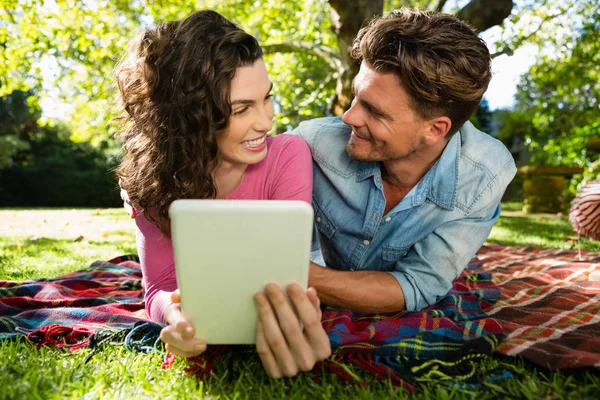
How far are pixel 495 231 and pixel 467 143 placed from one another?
4.57m

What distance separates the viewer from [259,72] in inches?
86.4

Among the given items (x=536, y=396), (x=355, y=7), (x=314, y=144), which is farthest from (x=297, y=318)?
(x=355, y=7)

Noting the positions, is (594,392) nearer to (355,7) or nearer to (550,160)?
(355,7)

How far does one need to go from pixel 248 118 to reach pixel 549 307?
177 centimetres

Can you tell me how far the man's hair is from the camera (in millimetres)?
2414

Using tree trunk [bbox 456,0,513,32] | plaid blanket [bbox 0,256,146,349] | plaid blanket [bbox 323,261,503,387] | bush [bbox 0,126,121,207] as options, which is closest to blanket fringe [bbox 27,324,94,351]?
plaid blanket [bbox 0,256,146,349]

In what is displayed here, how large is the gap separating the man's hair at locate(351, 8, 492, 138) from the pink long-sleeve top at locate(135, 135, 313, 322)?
589 millimetres

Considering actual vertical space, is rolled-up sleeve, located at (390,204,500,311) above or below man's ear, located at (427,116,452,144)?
below

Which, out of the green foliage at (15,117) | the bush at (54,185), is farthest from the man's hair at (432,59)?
the green foliage at (15,117)

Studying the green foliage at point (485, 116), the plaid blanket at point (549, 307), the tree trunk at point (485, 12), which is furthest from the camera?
the green foliage at point (485, 116)

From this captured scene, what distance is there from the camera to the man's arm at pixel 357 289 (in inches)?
88.0

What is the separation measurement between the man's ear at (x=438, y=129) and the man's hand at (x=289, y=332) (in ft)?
4.27

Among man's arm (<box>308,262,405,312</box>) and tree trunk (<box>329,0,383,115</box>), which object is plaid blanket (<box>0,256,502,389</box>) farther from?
tree trunk (<box>329,0,383,115</box>)

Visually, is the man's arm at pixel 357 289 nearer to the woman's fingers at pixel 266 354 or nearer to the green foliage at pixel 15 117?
the woman's fingers at pixel 266 354
